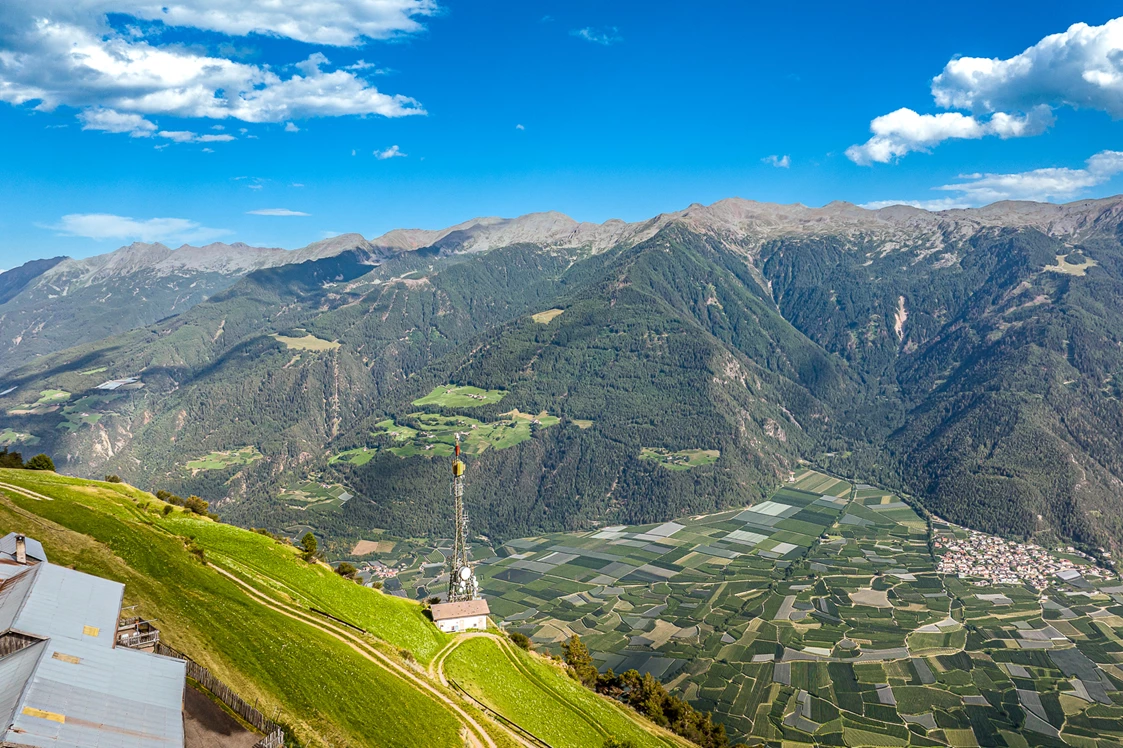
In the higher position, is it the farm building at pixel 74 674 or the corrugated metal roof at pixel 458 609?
the farm building at pixel 74 674

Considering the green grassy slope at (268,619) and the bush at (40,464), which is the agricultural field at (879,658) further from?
the bush at (40,464)

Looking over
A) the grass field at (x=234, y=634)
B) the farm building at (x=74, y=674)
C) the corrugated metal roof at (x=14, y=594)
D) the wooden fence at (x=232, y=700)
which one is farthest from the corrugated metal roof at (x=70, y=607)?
the grass field at (x=234, y=634)

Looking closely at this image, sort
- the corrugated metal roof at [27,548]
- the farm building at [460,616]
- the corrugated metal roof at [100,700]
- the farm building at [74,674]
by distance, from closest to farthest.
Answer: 1. the corrugated metal roof at [100,700]
2. the farm building at [74,674]
3. the corrugated metal roof at [27,548]
4. the farm building at [460,616]

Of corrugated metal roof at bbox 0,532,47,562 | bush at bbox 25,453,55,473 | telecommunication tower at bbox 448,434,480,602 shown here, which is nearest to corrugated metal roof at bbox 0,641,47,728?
corrugated metal roof at bbox 0,532,47,562

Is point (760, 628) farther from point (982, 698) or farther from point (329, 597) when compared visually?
point (329, 597)

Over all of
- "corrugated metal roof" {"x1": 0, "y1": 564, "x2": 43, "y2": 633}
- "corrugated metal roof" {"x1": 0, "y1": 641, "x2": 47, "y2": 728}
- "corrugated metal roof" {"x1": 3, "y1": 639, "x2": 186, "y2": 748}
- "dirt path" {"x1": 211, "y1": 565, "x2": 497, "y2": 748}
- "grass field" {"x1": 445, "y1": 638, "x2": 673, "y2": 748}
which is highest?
"corrugated metal roof" {"x1": 0, "y1": 564, "x2": 43, "y2": 633}

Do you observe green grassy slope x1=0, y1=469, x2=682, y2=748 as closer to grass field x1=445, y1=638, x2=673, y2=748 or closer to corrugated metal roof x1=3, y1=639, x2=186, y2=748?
grass field x1=445, y1=638, x2=673, y2=748

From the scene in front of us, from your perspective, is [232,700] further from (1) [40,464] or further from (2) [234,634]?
(1) [40,464]
